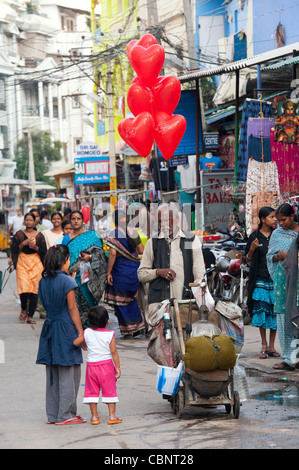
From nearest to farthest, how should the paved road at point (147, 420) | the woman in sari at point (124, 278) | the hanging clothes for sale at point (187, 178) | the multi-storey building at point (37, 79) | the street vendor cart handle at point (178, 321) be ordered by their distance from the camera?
the paved road at point (147, 420), the street vendor cart handle at point (178, 321), the woman in sari at point (124, 278), the hanging clothes for sale at point (187, 178), the multi-storey building at point (37, 79)

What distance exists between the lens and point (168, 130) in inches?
495

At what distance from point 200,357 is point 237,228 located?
7.81 meters

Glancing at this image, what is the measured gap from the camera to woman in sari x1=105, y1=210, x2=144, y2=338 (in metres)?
11.5

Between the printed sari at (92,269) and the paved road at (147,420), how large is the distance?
5.16 feet

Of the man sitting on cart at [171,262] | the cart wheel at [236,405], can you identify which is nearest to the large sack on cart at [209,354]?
the cart wheel at [236,405]

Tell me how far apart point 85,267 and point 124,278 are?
0.85m

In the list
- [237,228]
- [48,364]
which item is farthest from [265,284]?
[237,228]

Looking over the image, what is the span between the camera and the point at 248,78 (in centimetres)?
1783

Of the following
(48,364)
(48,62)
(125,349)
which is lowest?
(125,349)

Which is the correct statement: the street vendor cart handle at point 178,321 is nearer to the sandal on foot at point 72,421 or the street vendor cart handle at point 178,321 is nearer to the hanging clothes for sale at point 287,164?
the sandal on foot at point 72,421

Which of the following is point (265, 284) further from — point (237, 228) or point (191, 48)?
point (191, 48)

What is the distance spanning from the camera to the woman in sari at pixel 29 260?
13211 mm

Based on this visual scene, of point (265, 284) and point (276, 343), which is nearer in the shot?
point (265, 284)

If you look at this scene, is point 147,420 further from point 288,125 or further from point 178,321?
point 288,125
